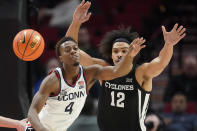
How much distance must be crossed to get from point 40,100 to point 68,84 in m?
0.39

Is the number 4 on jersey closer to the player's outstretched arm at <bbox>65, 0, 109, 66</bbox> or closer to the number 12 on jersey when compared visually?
the number 12 on jersey

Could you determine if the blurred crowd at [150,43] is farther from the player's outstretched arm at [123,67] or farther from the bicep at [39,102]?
the bicep at [39,102]

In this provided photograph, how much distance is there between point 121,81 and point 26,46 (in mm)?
1286

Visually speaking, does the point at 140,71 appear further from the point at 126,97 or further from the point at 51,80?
the point at 51,80

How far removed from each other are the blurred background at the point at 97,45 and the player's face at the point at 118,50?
98 centimetres

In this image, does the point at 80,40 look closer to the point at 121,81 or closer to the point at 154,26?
the point at 121,81

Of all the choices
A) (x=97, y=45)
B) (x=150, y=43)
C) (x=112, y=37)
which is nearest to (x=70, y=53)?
(x=112, y=37)

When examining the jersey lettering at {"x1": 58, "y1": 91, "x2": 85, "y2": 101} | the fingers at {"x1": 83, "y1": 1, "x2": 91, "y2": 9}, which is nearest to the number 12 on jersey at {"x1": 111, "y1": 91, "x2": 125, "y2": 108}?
the jersey lettering at {"x1": 58, "y1": 91, "x2": 85, "y2": 101}

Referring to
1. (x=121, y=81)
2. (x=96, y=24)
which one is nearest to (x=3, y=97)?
(x=121, y=81)

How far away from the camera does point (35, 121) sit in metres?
4.60

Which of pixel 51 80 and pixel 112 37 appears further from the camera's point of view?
pixel 112 37

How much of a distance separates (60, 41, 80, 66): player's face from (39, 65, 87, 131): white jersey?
0.53ft

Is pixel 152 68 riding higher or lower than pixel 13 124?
higher

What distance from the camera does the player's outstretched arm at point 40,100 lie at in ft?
15.1
